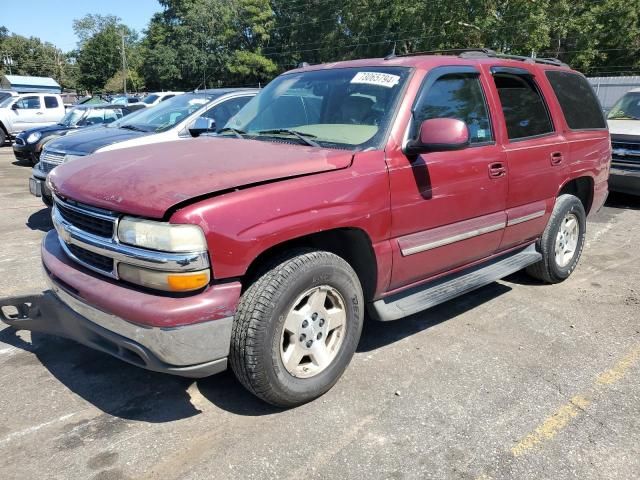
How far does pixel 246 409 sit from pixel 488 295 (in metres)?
2.70

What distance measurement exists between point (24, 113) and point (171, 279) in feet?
62.5

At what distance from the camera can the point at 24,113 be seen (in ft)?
60.6

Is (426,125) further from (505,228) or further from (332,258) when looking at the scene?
(505,228)

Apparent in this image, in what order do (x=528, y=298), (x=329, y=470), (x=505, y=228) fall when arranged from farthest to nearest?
(x=528, y=298) < (x=505, y=228) < (x=329, y=470)

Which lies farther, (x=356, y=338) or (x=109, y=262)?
(x=356, y=338)

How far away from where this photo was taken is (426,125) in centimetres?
321

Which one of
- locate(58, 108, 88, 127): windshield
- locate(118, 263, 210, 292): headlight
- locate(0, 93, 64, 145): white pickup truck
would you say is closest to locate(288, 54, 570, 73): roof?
locate(118, 263, 210, 292): headlight

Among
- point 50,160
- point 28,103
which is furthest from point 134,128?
point 28,103

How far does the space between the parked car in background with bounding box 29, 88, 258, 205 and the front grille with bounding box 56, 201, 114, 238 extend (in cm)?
344

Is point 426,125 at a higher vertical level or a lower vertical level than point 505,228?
higher

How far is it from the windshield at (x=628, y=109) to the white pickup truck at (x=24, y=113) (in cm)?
1691

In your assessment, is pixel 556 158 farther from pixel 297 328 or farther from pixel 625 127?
pixel 625 127

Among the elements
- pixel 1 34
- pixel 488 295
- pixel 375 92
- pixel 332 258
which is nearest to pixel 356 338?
pixel 332 258

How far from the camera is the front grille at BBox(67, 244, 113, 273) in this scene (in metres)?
2.77
